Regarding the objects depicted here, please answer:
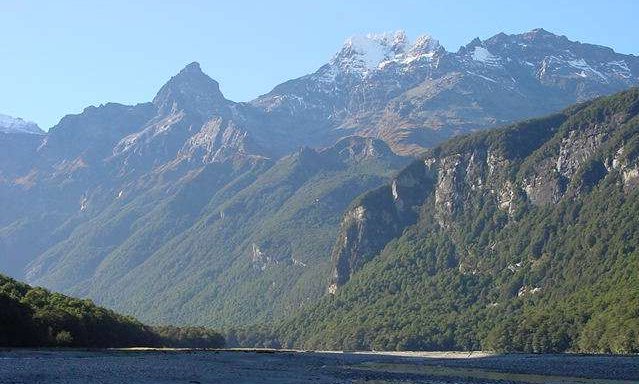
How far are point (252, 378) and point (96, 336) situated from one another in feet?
227

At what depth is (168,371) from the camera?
96.6m

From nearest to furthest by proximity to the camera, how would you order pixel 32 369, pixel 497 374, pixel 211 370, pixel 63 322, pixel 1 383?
1. pixel 1 383
2. pixel 32 369
3. pixel 211 370
4. pixel 497 374
5. pixel 63 322

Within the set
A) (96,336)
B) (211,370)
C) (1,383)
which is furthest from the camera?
(96,336)

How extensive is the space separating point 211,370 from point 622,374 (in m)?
54.3

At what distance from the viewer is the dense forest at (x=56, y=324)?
123m

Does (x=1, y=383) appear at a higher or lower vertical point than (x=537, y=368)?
higher

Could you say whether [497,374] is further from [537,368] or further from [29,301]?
[29,301]

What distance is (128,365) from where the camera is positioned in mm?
101750

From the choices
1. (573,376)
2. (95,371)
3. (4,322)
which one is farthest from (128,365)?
(573,376)

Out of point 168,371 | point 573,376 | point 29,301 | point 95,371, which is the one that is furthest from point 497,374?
point 29,301

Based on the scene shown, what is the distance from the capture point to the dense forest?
123 meters

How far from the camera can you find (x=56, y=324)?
139125mm

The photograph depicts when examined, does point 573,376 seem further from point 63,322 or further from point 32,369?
point 63,322

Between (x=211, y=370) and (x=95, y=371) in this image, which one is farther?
(x=211, y=370)
